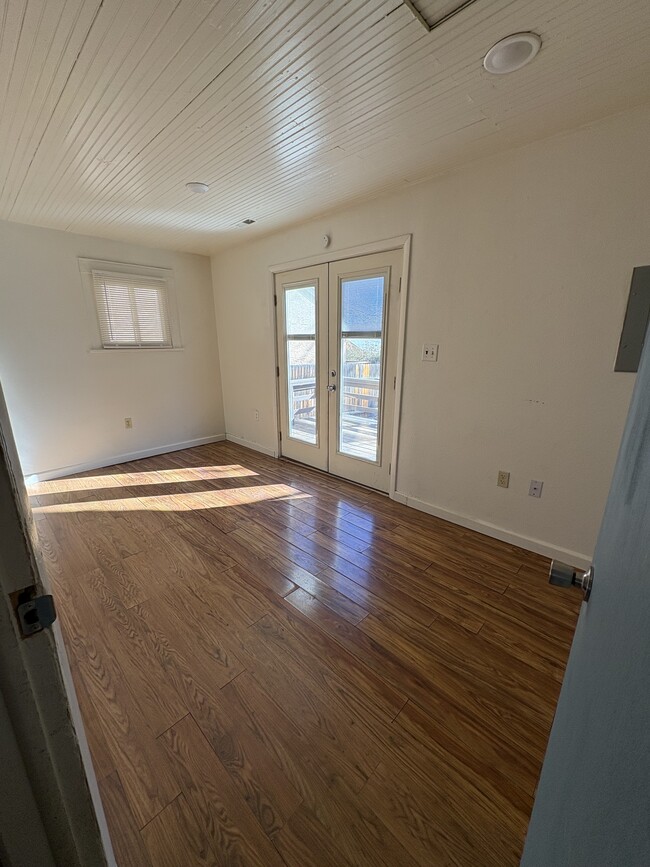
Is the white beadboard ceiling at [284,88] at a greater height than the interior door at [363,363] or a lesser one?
greater

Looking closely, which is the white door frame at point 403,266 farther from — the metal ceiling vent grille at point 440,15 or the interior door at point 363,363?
the metal ceiling vent grille at point 440,15

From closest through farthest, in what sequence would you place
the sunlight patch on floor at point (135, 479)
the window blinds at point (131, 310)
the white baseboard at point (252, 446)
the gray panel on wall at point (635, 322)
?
1. the gray panel on wall at point (635, 322)
2. the sunlight patch on floor at point (135, 479)
3. the window blinds at point (131, 310)
4. the white baseboard at point (252, 446)

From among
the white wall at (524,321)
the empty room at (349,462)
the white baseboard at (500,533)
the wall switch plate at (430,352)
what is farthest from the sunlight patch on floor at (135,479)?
the wall switch plate at (430,352)

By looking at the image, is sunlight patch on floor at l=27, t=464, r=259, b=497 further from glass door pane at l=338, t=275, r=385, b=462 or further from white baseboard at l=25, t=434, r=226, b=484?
glass door pane at l=338, t=275, r=385, b=462

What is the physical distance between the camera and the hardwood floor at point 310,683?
97cm

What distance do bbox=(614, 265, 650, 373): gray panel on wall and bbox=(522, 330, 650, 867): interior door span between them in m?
1.42

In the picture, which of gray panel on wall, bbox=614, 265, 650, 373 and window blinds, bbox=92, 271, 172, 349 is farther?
window blinds, bbox=92, 271, 172, 349

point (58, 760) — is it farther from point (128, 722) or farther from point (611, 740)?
point (128, 722)

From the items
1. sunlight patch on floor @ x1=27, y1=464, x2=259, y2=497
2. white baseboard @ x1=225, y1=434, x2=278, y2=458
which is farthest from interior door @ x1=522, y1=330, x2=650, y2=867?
white baseboard @ x1=225, y1=434, x2=278, y2=458

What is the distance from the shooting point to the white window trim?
10.9 feet

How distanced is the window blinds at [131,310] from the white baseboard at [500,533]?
3.21 meters

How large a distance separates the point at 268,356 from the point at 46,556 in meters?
2.55

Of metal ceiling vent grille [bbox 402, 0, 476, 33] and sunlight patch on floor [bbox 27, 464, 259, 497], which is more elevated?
metal ceiling vent grille [bbox 402, 0, 476, 33]

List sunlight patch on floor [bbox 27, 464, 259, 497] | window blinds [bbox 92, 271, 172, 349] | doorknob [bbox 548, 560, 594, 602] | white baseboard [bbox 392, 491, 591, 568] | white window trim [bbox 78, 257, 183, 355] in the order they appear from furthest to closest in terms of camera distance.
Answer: window blinds [bbox 92, 271, 172, 349]
white window trim [bbox 78, 257, 183, 355]
sunlight patch on floor [bbox 27, 464, 259, 497]
white baseboard [bbox 392, 491, 591, 568]
doorknob [bbox 548, 560, 594, 602]
